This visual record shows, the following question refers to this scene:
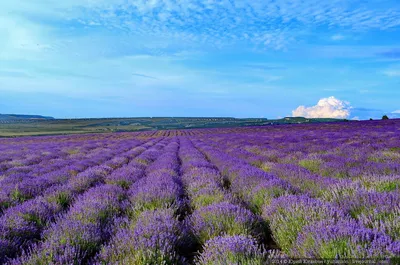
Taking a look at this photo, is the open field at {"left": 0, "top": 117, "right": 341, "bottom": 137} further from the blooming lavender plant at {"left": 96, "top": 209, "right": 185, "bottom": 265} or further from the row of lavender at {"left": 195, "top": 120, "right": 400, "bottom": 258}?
the row of lavender at {"left": 195, "top": 120, "right": 400, "bottom": 258}

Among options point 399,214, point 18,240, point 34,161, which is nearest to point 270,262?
point 399,214

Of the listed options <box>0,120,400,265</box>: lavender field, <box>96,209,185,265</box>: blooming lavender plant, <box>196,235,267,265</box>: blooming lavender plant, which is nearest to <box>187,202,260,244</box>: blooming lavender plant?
<box>0,120,400,265</box>: lavender field

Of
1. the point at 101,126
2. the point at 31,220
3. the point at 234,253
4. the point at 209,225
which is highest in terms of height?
the point at 234,253

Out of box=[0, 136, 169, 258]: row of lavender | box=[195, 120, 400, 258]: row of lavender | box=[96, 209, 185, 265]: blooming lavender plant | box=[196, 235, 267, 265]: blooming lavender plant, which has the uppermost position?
box=[195, 120, 400, 258]: row of lavender

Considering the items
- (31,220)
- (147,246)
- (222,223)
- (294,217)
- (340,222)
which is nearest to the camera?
(340,222)

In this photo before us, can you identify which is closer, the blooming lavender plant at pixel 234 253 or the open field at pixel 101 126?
the blooming lavender plant at pixel 234 253

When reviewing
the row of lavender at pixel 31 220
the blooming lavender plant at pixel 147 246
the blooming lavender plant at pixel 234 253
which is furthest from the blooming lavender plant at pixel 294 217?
the row of lavender at pixel 31 220

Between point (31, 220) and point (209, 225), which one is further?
point (31, 220)

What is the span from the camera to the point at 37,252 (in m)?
2.86

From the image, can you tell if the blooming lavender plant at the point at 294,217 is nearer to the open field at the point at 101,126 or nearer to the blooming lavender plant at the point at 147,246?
the blooming lavender plant at the point at 147,246

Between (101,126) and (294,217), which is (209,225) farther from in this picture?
(101,126)

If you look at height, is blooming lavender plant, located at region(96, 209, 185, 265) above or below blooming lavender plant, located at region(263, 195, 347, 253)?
below

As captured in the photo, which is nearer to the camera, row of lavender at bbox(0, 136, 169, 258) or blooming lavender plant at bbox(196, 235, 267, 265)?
blooming lavender plant at bbox(196, 235, 267, 265)

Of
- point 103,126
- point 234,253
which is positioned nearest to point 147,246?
point 234,253
